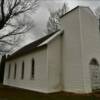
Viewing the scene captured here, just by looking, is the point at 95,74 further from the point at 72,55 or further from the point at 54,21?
the point at 54,21

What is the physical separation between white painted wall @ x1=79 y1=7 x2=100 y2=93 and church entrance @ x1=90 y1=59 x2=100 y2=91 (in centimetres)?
51

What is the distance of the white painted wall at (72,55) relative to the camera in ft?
43.5

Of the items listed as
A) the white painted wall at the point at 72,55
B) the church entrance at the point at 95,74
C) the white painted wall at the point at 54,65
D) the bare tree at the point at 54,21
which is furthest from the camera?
the bare tree at the point at 54,21

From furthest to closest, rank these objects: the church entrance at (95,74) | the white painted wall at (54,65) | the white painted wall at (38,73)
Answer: the white painted wall at (38,73) < the white painted wall at (54,65) < the church entrance at (95,74)

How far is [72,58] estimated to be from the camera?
46.4 feet

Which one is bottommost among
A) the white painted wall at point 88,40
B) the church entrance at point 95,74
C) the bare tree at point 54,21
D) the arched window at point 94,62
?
the church entrance at point 95,74

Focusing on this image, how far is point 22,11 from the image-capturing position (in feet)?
66.8

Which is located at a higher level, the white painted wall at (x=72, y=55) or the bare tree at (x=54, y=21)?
the bare tree at (x=54, y=21)

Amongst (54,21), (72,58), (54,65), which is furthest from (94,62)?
(54,21)

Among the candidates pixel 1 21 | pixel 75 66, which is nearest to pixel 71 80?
pixel 75 66

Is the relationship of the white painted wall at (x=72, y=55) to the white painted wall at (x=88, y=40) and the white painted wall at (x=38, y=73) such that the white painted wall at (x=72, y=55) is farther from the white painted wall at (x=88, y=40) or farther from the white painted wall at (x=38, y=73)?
the white painted wall at (x=38, y=73)

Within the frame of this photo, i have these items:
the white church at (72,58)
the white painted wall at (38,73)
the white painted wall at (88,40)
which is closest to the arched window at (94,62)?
the white church at (72,58)

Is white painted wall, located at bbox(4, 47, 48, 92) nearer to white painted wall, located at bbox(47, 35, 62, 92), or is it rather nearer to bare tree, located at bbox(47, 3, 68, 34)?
white painted wall, located at bbox(47, 35, 62, 92)

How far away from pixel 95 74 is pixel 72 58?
264 centimetres
